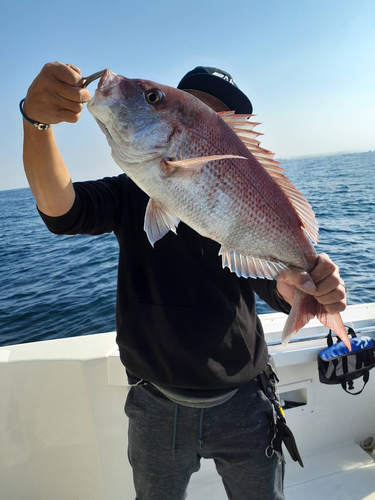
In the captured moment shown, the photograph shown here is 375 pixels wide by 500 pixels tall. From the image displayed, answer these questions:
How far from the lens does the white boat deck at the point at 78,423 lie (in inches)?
100.0

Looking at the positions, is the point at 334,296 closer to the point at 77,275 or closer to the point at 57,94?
the point at 57,94

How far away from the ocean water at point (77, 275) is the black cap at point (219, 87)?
4679 mm

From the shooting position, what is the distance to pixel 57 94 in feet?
4.09

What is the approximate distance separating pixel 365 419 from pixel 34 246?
13119mm

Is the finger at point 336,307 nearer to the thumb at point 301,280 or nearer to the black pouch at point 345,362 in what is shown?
the thumb at point 301,280

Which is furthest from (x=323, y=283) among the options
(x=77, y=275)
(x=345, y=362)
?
(x=77, y=275)

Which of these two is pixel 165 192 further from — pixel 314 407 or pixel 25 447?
pixel 314 407

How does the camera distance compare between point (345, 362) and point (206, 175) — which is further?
point (345, 362)

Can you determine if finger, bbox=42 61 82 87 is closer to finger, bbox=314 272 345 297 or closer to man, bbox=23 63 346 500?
man, bbox=23 63 346 500

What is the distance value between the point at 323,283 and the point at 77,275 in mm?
8151

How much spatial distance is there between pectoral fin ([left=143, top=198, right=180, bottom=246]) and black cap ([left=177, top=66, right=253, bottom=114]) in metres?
0.99

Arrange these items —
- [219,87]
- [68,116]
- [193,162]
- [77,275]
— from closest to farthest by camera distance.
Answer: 1. [193,162]
2. [68,116]
3. [219,87]
4. [77,275]

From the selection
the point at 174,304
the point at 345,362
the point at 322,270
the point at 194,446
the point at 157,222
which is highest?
the point at 157,222

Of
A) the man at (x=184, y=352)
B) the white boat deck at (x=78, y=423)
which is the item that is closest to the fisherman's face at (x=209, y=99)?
the man at (x=184, y=352)
